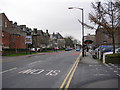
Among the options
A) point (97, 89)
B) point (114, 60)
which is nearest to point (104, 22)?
point (114, 60)

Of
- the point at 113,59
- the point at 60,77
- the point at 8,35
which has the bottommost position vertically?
the point at 60,77

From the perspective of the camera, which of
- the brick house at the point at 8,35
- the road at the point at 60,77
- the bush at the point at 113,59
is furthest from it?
the brick house at the point at 8,35

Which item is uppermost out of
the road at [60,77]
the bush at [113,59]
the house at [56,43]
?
the house at [56,43]

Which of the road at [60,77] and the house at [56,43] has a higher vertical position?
the house at [56,43]

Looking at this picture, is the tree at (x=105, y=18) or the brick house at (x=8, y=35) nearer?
the tree at (x=105, y=18)

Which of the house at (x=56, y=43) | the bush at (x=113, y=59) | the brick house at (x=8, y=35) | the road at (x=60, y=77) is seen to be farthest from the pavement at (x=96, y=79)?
the house at (x=56, y=43)

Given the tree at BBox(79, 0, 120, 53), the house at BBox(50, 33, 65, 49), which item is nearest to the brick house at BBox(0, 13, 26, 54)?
the tree at BBox(79, 0, 120, 53)

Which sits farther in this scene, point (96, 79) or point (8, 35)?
Answer: point (8, 35)

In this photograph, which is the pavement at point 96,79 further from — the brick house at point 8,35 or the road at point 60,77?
the brick house at point 8,35

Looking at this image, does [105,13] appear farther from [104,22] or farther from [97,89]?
[97,89]

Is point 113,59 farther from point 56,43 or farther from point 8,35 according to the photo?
point 56,43

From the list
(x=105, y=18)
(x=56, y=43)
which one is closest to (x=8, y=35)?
(x=105, y=18)

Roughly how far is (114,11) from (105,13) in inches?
50.7

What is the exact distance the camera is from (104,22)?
873 inches
